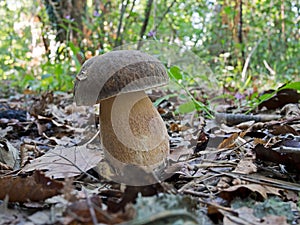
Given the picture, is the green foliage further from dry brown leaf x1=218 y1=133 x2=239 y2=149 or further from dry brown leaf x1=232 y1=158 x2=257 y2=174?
dry brown leaf x1=232 y1=158 x2=257 y2=174

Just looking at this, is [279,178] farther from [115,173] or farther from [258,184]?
[115,173]

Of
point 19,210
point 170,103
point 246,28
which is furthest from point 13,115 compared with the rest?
point 246,28

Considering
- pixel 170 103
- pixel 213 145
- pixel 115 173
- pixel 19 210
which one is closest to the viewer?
pixel 19 210

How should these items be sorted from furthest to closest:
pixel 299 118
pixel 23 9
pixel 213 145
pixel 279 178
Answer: pixel 23 9 < pixel 299 118 < pixel 213 145 < pixel 279 178

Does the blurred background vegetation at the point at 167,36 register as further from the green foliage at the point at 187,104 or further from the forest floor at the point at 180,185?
the forest floor at the point at 180,185

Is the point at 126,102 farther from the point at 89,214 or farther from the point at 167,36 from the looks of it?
the point at 167,36

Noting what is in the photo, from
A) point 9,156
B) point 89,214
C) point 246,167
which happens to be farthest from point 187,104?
point 89,214

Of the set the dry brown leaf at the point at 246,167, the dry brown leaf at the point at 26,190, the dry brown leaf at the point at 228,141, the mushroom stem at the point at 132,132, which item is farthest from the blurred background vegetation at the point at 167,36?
the dry brown leaf at the point at 26,190

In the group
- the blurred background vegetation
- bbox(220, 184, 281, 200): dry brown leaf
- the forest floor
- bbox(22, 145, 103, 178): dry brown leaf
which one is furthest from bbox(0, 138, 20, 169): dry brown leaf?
the blurred background vegetation
